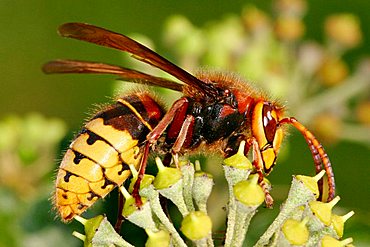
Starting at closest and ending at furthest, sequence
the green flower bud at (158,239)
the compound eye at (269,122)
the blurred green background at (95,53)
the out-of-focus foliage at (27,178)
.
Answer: the green flower bud at (158,239), the compound eye at (269,122), the out-of-focus foliage at (27,178), the blurred green background at (95,53)

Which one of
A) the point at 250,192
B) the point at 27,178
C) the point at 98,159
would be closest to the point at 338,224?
the point at 250,192

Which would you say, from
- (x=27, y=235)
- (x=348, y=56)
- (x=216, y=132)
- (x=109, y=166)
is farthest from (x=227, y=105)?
(x=348, y=56)

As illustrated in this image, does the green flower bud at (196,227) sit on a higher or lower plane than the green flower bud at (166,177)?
lower

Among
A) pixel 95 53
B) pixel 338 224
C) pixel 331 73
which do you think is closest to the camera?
pixel 338 224

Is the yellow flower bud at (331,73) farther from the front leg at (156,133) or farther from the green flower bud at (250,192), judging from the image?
the green flower bud at (250,192)

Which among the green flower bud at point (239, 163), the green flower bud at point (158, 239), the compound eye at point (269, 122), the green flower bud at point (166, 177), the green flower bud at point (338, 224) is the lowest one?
the green flower bud at point (158, 239)

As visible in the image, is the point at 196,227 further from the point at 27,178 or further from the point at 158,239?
the point at 27,178

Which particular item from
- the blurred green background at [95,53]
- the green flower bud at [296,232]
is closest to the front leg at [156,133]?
the green flower bud at [296,232]
